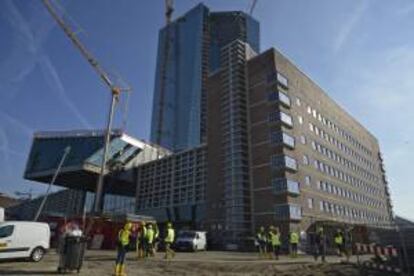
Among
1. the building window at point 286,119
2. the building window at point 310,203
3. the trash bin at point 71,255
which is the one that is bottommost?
the trash bin at point 71,255

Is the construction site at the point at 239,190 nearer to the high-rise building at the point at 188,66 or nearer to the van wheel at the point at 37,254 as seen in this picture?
the van wheel at the point at 37,254

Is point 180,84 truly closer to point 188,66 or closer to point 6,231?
point 188,66

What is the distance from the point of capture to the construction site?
17578 millimetres

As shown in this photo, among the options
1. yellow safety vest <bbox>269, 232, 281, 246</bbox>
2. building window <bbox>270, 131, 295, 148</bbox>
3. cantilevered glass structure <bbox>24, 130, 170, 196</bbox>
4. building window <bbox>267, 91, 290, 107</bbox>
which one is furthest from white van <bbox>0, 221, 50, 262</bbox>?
cantilevered glass structure <bbox>24, 130, 170, 196</bbox>

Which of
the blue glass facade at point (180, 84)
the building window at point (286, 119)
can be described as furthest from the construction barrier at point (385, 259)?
the blue glass facade at point (180, 84)

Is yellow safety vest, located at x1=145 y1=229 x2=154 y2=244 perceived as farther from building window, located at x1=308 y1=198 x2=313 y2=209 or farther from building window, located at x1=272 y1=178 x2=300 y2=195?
building window, located at x1=308 y1=198 x2=313 y2=209

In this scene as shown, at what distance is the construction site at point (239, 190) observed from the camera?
17.6 m

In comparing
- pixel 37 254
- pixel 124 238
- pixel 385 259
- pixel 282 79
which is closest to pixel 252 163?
pixel 282 79

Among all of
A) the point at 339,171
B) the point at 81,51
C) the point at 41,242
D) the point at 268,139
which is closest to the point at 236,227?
the point at 268,139

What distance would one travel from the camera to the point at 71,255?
12961mm

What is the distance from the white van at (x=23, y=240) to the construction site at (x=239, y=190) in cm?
6

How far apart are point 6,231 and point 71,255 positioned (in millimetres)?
6201

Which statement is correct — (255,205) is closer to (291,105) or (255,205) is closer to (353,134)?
(291,105)

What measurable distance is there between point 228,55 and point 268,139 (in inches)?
653
